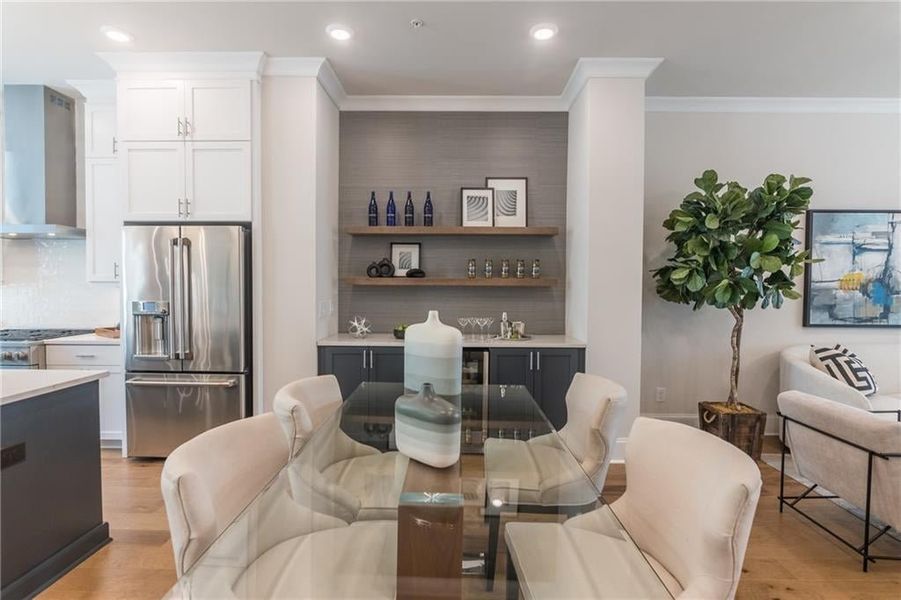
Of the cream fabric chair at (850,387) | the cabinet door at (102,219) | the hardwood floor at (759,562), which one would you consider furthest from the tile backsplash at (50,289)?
the cream fabric chair at (850,387)

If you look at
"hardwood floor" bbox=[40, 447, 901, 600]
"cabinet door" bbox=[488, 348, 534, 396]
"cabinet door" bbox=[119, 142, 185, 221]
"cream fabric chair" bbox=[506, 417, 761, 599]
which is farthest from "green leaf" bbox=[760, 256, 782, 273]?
"cabinet door" bbox=[119, 142, 185, 221]

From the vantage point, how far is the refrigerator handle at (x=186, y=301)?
3.19 meters

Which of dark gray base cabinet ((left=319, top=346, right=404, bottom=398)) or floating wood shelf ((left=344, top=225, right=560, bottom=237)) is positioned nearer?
dark gray base cabinet ((left=319, top=346, right=404, bottom=398))

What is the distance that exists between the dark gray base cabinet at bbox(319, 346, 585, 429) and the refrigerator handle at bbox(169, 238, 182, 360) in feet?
3.26

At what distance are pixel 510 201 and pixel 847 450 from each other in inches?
108

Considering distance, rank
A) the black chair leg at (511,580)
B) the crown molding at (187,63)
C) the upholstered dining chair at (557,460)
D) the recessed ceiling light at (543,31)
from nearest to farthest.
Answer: the black chair leg at (511,580) → the upholstered dining chair at (557,460) → the recessed ceiling light at (543,31) → the crown molding at (187,63)

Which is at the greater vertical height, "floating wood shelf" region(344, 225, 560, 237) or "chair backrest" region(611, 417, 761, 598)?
"floating wood shelf" region(344, 225, 560, 237)

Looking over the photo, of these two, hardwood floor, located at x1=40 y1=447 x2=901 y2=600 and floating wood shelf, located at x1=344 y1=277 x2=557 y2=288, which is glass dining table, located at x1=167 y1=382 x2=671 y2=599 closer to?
hardwood floor, located at x1=40 y1=447 x2=901 y2=600

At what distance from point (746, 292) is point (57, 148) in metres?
5.56

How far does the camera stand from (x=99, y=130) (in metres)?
3.68

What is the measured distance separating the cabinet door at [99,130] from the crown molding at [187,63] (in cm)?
58

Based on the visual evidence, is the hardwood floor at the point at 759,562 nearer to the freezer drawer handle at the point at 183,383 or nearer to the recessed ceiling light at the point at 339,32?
the freezer drawer handle at the point at 183,383

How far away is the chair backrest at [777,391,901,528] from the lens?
2.05 metres

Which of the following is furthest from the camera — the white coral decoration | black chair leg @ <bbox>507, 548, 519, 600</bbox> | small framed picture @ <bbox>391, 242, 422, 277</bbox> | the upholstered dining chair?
small framed picture @ <bbox>391, 242, 422, 277</bbox>
